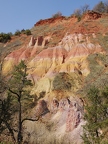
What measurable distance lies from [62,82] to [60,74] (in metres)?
2.11

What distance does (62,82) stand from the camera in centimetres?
3578

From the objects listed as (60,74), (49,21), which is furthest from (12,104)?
(49,21)

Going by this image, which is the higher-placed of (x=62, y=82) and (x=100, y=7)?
(x=100, y=7)

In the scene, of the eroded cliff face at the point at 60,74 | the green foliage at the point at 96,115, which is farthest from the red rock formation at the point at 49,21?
the green foliage at the point at 96,115

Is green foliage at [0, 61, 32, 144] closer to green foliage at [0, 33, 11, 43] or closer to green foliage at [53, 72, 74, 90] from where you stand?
green foliage at [53, 72, 74, 90]

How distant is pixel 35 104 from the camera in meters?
34.2

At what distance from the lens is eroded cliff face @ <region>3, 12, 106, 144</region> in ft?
88.0

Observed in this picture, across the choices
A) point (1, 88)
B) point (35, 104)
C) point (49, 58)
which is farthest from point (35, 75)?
point (1, 88)

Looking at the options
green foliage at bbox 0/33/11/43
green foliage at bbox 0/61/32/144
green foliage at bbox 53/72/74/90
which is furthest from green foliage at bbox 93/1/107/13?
green foliage at bbox 0/61/32/144

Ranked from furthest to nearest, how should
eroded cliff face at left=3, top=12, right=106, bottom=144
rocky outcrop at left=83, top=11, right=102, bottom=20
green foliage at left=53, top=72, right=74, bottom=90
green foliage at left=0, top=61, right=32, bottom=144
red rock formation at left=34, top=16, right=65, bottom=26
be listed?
red rock formation at left=34, top=16, right=65, bottom=26, rocky outcrop at left=83, top=11, right=102, bottom=20, green foliage at left=53, top=72, right=74, bottom=90, eroded cliff face at left=3, top=12, right=106, bottom=144, green foliage at left=0, top=61, right=32, bottom=144

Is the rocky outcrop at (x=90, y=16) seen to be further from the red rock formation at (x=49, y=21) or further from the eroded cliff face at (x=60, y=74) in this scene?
the red rock formation at (x=49, y=21)

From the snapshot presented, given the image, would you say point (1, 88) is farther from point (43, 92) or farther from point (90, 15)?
point (90, 15)

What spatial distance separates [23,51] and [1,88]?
34.7 metres

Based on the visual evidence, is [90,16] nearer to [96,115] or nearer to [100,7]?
[100,7]
